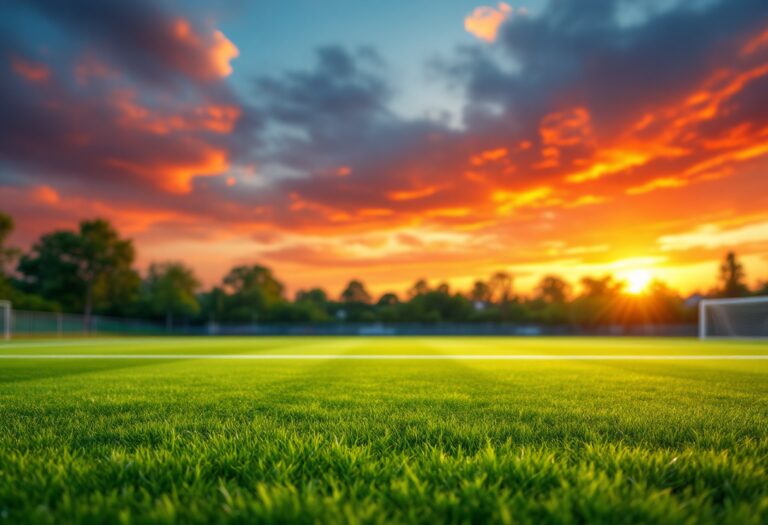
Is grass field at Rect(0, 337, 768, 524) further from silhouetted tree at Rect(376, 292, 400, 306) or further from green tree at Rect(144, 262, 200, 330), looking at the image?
silhouetted tree at Rect(376, 292, 400, 306)

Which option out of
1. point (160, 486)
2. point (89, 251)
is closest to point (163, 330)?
point (89, 251)

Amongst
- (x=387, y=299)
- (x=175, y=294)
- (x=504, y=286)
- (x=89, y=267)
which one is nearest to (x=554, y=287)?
(x=504, y=286)

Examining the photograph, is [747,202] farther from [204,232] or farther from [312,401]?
[204,232]

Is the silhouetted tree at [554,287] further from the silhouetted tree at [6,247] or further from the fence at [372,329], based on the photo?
the silhouetted tree at [6,247]

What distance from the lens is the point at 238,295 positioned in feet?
259

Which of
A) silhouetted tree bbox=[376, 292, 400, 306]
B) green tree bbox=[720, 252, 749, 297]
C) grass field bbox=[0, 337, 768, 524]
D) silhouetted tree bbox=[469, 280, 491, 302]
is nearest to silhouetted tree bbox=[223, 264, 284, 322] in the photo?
silhouetted tree bbox=[376, 292, 400, 306]

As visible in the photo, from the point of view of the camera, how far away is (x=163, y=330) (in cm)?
6406

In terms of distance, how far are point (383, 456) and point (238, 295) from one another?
82.4m

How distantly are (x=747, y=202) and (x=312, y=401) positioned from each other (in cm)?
3925

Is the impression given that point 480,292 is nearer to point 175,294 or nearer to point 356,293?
point 356,293

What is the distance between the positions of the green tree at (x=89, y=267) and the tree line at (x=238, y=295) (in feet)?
0.37

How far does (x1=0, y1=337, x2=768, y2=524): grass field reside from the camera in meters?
1.48

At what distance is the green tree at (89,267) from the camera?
50.5 m

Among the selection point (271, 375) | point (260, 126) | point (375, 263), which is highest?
point (260, 126)
